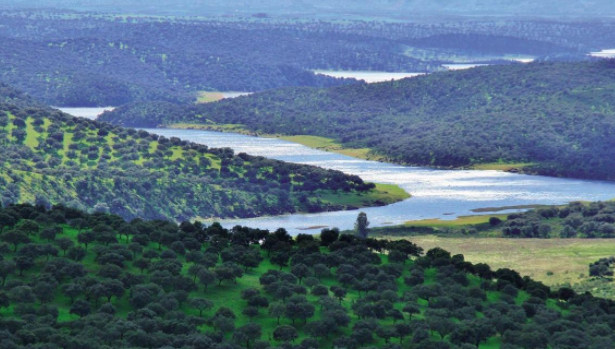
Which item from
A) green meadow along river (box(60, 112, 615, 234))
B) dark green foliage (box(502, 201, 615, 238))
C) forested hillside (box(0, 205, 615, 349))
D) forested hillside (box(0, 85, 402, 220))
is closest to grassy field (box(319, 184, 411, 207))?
forested hillside (box(0, 85, 402, 220))

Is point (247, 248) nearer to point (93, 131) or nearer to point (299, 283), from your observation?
point (299, 283)

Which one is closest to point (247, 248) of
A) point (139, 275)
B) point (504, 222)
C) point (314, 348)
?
point (139, 275)

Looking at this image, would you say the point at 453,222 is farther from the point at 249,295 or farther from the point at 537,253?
the point at 249,295

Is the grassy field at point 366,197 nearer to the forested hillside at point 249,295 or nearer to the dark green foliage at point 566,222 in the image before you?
the dark green foliage at point 566,222

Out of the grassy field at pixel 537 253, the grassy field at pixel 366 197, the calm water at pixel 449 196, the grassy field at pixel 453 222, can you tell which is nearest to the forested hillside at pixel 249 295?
the grassy field at pixel 537 253

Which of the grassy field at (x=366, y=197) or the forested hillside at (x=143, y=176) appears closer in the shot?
the forested hillside at (x=143, y=176)

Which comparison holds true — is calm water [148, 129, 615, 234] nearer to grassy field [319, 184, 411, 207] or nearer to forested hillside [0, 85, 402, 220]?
grassy field [319, 184, 411, 207]
